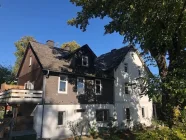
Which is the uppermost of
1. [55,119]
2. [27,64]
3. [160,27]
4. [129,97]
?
[160,27]

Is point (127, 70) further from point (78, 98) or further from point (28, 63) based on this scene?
point (28, 63)

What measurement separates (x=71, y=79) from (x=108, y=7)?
28.9 ft

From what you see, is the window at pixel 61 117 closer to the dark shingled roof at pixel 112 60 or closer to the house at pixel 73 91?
the house at pixel 73 91

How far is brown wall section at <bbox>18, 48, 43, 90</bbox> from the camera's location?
19266 mm

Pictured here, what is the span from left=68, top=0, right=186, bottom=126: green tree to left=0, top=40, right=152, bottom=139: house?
134 inches

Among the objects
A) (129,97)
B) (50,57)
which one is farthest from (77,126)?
(129,97)

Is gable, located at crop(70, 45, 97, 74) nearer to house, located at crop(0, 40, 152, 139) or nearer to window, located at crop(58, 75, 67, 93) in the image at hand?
house, located at crop(0, 40, 152, 139)

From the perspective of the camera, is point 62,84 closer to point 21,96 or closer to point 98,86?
point 21,96

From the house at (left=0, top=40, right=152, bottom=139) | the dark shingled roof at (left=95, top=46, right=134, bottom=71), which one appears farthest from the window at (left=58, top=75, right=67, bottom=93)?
the dark shingled roof at (left=95, top=46, right=134, bottom=71)

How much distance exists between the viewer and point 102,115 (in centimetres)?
2252

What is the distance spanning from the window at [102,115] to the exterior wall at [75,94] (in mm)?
1148

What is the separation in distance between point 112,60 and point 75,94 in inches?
393

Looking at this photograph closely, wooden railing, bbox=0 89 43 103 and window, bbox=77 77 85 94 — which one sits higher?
window, bbox=77 77 85 94

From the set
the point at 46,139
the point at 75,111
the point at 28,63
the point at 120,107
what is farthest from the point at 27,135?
the point at 120,107
